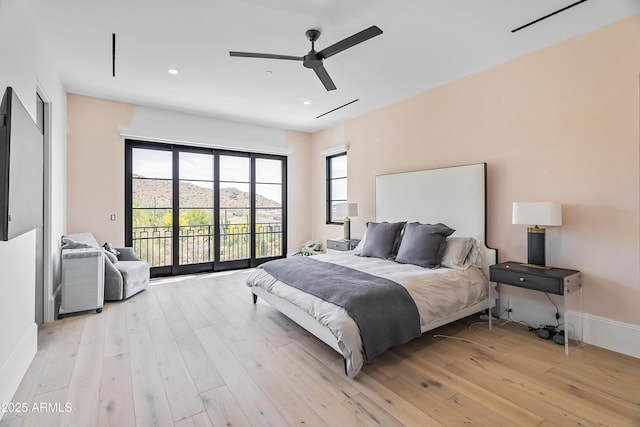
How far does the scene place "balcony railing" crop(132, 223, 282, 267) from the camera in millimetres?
5094

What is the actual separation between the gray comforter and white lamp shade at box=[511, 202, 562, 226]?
1410mm

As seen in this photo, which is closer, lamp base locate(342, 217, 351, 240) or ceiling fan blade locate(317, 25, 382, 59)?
ceiling fan blade locate(317, 25, 382, 59)

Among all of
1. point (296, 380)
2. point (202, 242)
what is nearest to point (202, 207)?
point (202, 242)

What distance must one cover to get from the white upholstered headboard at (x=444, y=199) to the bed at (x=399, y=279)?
1 centimetres

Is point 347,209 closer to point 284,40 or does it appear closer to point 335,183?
point 335,183

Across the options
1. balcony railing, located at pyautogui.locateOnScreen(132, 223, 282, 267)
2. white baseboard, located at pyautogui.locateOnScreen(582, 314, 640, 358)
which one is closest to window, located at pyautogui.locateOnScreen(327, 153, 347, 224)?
balcony railing, located at pyautogui.locateOnScreen(132, 223, 282, 267)

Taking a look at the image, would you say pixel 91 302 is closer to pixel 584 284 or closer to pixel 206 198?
pixel 206 198

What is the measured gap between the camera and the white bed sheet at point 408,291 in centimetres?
222

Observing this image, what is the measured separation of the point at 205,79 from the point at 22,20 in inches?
70.4

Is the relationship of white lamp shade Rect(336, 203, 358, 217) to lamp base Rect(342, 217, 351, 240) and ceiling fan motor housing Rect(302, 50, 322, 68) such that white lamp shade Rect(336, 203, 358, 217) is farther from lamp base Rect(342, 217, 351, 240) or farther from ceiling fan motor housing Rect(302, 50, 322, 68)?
ceiling fan motor housing Rect(302, 50, 322, 68)

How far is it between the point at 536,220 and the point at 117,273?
4.82 metres

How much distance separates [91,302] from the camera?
11.6ft

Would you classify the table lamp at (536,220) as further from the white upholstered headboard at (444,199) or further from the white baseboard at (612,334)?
the white baseboard at (612,334)

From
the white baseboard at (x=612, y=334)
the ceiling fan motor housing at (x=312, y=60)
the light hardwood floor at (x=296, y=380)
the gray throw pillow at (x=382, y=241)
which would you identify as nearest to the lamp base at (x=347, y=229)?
the gray throw pillow at (x=382, y=241)
